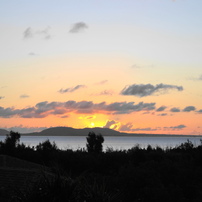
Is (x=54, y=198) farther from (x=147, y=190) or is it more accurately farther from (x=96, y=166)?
(x=96, y=166)

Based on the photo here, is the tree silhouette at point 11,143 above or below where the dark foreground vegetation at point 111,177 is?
above

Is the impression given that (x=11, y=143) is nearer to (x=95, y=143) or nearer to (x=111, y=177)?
(x=95, y=143)

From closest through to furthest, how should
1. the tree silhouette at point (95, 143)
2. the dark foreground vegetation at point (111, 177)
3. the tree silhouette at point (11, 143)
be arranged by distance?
the dark foreground vegetation at point (111, 177) → the tree silhouette at point (11, 143) → the tree silhouette at point (95, 143)

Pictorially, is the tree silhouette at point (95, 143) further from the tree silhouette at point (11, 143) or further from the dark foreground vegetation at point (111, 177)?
the tree silhouette at point (11, 143)

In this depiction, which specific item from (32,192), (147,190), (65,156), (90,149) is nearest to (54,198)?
(32,192)

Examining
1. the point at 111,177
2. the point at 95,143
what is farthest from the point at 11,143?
the point at 111,177

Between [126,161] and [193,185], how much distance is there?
8.46m

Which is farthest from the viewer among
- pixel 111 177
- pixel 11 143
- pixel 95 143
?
pixel 95 143

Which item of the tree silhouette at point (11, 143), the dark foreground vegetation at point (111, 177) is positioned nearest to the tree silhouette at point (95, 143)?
the dark foreground vegetation at point (111, 177)

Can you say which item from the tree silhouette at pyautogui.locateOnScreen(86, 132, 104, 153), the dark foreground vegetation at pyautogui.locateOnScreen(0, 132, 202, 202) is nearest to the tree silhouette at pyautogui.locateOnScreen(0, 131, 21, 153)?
the dark foreground vegetation at pyautogui.locateOnScreen(0, 132, 202, 202)

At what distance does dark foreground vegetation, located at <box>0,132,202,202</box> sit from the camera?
796 centimetres

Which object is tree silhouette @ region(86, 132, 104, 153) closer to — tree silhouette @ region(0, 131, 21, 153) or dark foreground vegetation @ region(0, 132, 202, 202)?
dark foreground vegetation @ region(0, 132, 202, 202)

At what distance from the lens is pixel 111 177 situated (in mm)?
17453

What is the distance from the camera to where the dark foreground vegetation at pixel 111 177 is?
26.1 ft
